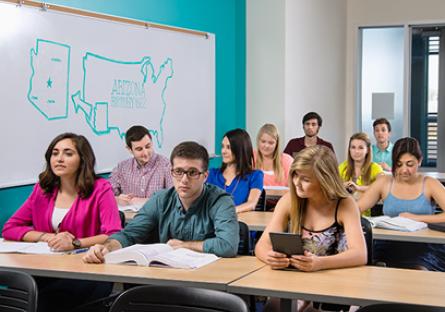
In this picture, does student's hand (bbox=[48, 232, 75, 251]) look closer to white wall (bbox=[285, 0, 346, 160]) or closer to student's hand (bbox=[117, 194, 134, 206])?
student's hand (bbox=[117, 194, 134, 206])

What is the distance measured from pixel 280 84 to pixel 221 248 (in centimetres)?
541

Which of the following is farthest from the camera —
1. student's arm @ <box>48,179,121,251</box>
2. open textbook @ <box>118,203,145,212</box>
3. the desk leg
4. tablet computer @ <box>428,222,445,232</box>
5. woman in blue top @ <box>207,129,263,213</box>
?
woman in blue top @ <box>207,129,263,213</box>

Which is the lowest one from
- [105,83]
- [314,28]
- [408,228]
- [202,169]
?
[408,228]

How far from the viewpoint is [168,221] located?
3.80 metres

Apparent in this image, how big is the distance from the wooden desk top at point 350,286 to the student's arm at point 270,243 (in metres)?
0.04

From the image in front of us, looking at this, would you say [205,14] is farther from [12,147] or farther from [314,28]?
[12,147]

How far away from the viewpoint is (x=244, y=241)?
3.97 metres

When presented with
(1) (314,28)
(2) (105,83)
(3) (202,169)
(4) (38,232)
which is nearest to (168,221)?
(3) (202,169)

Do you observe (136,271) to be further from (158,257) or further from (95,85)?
(95,85)

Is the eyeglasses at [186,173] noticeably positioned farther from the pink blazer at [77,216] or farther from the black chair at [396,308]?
the black chair at [396,308]

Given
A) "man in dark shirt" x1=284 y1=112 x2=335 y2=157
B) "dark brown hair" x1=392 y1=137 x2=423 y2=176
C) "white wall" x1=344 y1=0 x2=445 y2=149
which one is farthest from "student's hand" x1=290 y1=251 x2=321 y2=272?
"white wall" x1=344 y1=0 x2=445 y2=149

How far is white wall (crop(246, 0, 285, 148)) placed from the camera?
8703 mm

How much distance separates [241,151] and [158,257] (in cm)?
245

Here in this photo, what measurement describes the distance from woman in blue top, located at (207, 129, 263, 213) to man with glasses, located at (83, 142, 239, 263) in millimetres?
1777
